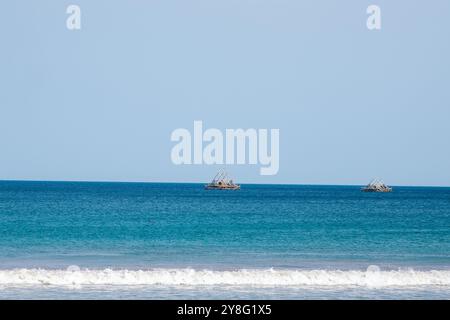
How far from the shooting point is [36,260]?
28.1 m

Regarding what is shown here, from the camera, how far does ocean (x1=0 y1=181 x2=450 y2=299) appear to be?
1980 cm

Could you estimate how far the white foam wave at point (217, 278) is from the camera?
20.9m

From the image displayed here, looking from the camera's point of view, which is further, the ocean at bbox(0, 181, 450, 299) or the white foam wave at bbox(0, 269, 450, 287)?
the white foam wave at bbox(0, 269, 450, 287)

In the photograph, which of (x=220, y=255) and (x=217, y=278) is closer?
(x=217, y=278)

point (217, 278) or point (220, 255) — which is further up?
point (217, 278)

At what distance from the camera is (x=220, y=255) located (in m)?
30.7

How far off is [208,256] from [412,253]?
9.46 m

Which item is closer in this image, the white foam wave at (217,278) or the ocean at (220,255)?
the ocean at (220,255)

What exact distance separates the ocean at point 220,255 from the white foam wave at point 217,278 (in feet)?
0.11

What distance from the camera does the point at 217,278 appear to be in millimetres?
21938

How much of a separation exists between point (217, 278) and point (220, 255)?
8.78 m

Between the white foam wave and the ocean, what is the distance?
33 millimetres
